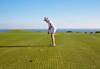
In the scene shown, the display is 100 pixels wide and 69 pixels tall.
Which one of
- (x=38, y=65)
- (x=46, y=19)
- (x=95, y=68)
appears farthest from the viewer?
(x=46, y=19)

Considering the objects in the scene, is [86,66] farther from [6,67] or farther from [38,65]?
[6,67]

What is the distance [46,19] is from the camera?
14.7 m

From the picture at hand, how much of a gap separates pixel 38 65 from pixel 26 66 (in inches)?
18.4

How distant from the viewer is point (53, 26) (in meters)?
15.1

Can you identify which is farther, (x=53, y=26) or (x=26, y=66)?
(x=53, y=26)

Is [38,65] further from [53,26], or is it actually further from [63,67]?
[53,26]

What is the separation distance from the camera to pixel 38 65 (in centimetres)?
789

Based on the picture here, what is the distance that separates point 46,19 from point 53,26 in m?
0.78

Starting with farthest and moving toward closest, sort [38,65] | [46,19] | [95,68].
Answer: [46,19] → [38,65] → [95,68]

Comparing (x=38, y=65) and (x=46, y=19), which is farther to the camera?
(x=46, y=19)

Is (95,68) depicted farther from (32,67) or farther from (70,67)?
(32,67)

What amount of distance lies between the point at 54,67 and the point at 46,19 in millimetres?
7485

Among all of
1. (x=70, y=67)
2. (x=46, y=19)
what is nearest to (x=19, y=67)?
(x=70, y=67)

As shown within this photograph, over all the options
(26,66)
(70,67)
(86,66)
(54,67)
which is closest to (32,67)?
(26,66)
